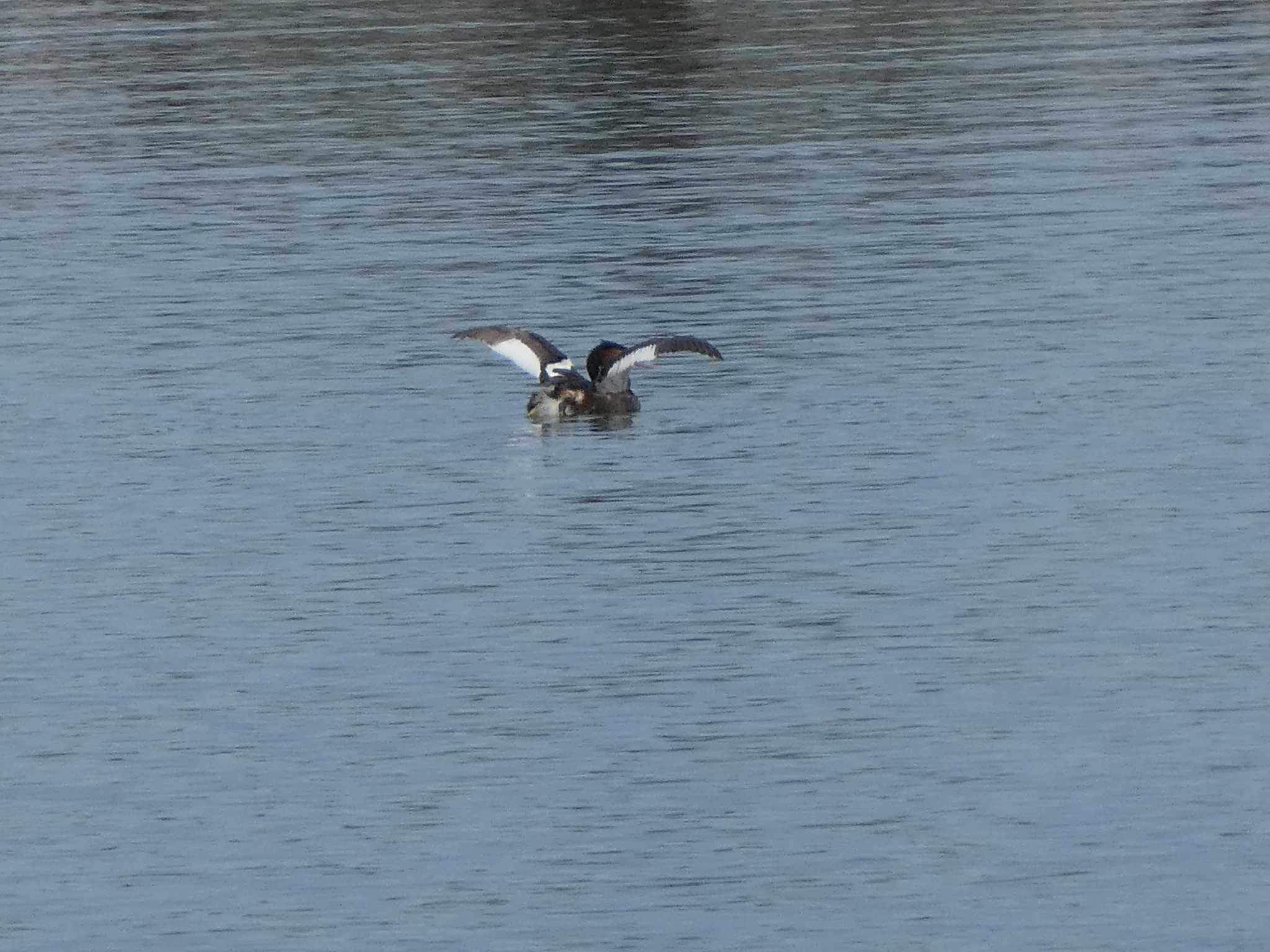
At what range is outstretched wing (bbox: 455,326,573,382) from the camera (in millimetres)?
24641

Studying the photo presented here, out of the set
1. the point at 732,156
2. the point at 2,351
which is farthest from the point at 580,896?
the point at 732,156

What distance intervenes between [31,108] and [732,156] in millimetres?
14461

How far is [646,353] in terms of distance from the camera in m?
24.2

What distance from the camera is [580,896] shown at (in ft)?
45.3

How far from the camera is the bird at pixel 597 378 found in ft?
79.5

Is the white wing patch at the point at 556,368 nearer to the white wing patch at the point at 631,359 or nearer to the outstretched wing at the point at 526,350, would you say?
the outstretched wing at the point at 526,350

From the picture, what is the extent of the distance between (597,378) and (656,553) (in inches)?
186

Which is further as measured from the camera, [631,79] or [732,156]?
[631,79]

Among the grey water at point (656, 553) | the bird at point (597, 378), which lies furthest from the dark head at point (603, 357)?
the grey water at point (656, 553)

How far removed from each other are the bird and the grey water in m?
0.29

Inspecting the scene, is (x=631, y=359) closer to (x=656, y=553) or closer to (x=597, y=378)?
(x=597, y=378)

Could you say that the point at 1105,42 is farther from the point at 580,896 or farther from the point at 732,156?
the point at 580,896

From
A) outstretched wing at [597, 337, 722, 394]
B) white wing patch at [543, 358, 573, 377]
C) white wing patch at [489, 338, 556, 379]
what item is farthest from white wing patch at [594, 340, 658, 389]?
white wing patch at [489, 338, 556, 379]

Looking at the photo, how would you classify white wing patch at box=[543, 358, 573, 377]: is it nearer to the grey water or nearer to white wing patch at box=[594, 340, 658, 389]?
white wing patch at box=[594, 340, 658, 389]
